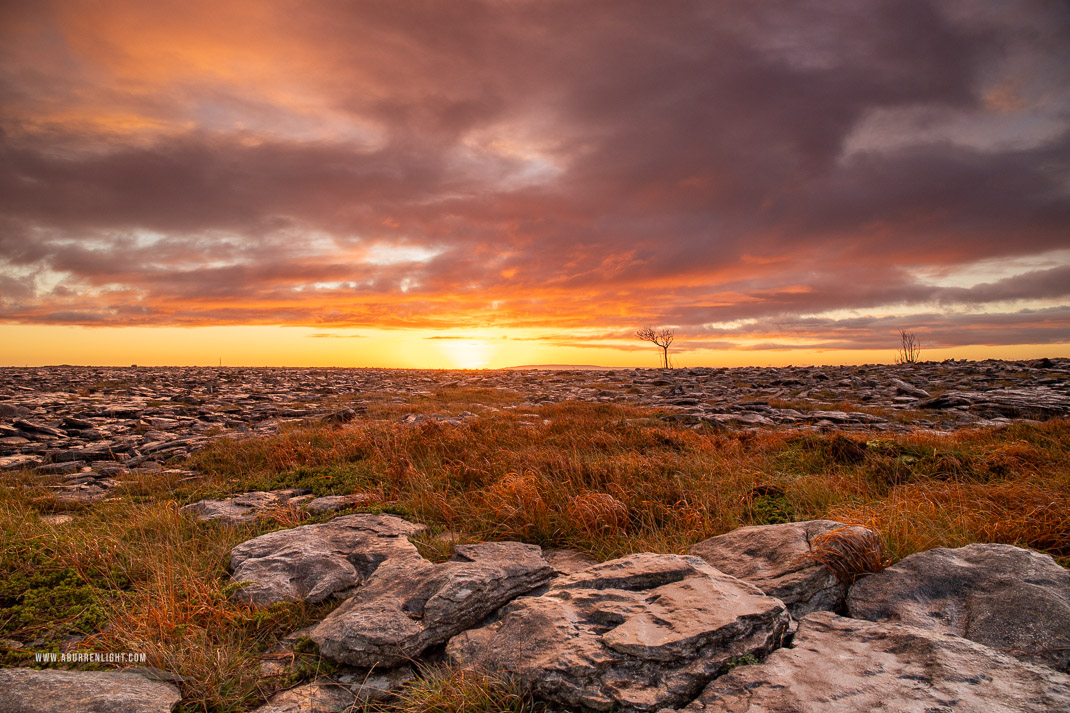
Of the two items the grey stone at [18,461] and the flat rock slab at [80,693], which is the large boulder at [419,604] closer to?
the flat rock slab at [80,693]

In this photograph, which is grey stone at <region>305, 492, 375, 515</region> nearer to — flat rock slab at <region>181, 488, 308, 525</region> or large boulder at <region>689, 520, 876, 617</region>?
flat rock slab at <region>181, 488, 308, 525</region>

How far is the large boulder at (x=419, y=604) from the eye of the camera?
3.61 m

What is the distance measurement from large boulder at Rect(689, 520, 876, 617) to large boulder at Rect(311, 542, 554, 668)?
1707 mm

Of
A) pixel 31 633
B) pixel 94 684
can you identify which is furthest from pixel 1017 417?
pixel 31 633

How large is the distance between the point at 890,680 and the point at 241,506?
8.04 meters

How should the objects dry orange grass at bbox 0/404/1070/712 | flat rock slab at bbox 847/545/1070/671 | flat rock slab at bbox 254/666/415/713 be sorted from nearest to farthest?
1. flat rock slab at bbox 847/545/1070/671
2. flat rock slab at bbox 254/666/415/713
3. dry orange grass at bbox 0/404/1070/712

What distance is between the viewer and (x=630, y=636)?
310 centimetres

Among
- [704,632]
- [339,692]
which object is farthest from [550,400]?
[704,632]

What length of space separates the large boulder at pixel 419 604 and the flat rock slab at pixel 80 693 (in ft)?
3.36

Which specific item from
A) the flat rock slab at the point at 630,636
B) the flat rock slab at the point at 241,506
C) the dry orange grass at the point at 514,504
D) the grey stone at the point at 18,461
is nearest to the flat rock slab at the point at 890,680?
the flat rock slab at the point at 630,636

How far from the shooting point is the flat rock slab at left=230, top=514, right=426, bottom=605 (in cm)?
464

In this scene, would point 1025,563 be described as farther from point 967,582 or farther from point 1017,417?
point 1017,417

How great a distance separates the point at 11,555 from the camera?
5375 mm

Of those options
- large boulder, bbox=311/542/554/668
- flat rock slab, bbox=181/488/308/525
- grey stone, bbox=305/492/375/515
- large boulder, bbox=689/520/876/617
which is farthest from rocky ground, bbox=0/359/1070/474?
large boulder, bbox=311/542/554/668
